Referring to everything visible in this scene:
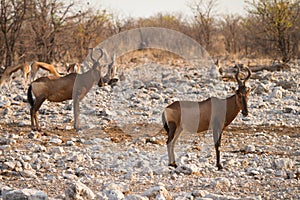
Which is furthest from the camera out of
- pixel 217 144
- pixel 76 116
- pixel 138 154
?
pixel 76 116

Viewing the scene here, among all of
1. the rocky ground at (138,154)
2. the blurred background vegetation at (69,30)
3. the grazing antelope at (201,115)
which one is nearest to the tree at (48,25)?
the blurred background vegetation at (69,30)

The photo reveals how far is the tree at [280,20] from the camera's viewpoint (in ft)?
83.6

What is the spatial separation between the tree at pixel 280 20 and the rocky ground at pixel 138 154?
39.2 feet

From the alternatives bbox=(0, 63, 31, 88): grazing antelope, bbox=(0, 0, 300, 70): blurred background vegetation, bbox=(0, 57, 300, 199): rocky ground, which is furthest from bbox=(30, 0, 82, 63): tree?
bbox=(0, 57, 300, 199): rocky ground

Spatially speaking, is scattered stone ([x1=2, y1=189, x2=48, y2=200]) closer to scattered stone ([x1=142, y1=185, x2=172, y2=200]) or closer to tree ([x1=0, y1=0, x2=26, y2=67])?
scattered stone ([x1=142, y1=185, x2=172, y2=200])

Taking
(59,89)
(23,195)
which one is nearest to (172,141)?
(23,195)

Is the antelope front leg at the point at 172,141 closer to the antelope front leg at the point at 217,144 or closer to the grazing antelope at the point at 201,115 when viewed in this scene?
the grazing antelope at the point at 201,115

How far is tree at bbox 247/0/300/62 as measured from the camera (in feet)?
83.6

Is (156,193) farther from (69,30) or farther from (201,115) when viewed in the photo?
(69,30)

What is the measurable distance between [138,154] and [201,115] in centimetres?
108

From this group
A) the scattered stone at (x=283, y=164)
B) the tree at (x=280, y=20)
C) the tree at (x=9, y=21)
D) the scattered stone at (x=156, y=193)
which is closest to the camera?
the scattered stone at (x=156, y=193)

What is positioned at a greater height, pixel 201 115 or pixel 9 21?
pixel 9 21

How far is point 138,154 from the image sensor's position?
7.75 m

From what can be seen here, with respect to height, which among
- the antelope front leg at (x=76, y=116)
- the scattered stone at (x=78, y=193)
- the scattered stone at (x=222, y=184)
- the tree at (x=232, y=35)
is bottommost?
the scattered stone at (x=222, y=184)
